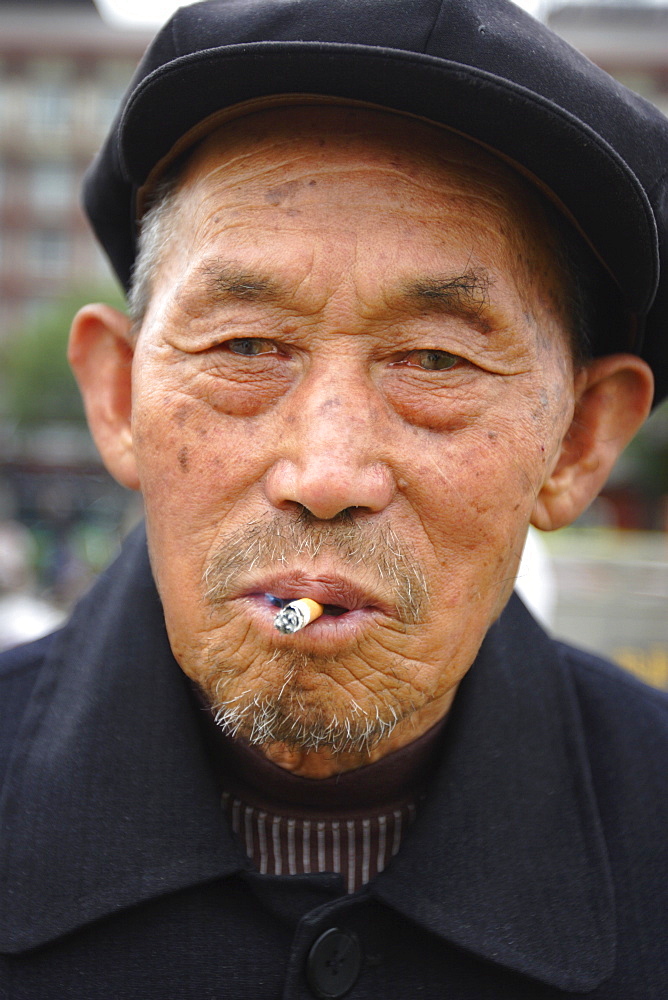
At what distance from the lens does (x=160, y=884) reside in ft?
5.26

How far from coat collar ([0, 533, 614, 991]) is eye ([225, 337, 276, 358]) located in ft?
1.99

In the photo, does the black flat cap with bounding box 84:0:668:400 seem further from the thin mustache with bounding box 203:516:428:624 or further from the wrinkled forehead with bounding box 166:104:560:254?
the thin mustache with bounding box 203:516:428:624

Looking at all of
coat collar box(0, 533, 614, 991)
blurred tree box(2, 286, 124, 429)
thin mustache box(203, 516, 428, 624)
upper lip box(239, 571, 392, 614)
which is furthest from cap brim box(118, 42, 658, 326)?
blurred tree box(2, 286, 124, 429)

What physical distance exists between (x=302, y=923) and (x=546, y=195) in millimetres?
1460

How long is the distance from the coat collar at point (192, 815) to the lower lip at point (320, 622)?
35 centimetres

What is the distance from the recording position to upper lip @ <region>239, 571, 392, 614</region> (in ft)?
5.18

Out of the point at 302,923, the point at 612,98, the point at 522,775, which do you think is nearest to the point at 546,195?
the point at 612,98

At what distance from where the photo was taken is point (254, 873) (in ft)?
5.43

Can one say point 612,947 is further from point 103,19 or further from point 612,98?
point 103,19

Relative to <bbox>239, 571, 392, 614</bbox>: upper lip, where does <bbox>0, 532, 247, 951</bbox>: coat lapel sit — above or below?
below

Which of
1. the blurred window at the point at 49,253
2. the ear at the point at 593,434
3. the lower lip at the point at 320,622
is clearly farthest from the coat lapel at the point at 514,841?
the blurred window at the point at 49,253

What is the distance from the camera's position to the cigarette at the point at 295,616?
1.50 metres

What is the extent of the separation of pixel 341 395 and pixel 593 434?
29.9 inches

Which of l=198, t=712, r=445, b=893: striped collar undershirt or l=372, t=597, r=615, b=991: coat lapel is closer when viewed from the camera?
l=372, t=597, r=615, b=991: coat lapel
